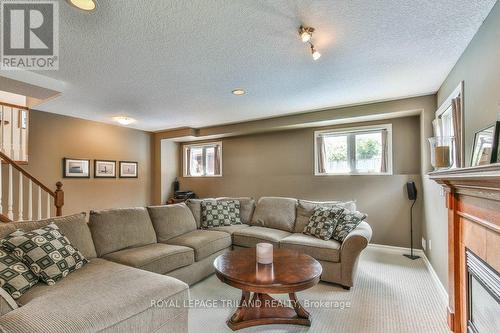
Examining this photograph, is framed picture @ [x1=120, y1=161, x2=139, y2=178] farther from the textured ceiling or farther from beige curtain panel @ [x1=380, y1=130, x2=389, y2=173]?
beige curtain panel @ [x1=380, y1=130, x2=389, y2=173]

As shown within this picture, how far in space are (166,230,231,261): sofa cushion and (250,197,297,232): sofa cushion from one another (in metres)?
0.68

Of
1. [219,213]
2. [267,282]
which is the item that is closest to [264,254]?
[267,282]

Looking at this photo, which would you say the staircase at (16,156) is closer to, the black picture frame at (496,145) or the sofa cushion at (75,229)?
the sofa cushion at (75,229)

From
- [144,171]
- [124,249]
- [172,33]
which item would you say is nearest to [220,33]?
[172,33]

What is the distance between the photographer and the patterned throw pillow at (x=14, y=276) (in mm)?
1573

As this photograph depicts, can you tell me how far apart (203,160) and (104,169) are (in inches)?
90.0

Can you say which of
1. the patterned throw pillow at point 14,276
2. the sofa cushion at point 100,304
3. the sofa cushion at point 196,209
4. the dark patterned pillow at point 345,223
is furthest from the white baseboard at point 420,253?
the patterned throw pillow at point 14,276

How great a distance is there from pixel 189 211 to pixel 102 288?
214cm

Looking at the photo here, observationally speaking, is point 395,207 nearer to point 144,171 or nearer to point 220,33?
point 220,33

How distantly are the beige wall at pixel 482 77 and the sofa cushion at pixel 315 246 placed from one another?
1550 millimetres

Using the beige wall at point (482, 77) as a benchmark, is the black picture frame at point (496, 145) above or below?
below

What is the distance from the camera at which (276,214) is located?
3855 millimetres

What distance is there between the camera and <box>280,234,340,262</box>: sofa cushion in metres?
2.81

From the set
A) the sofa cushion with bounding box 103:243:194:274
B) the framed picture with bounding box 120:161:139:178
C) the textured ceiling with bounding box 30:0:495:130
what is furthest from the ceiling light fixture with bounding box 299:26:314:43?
the framed picture with bounding box 120:161:139:178
